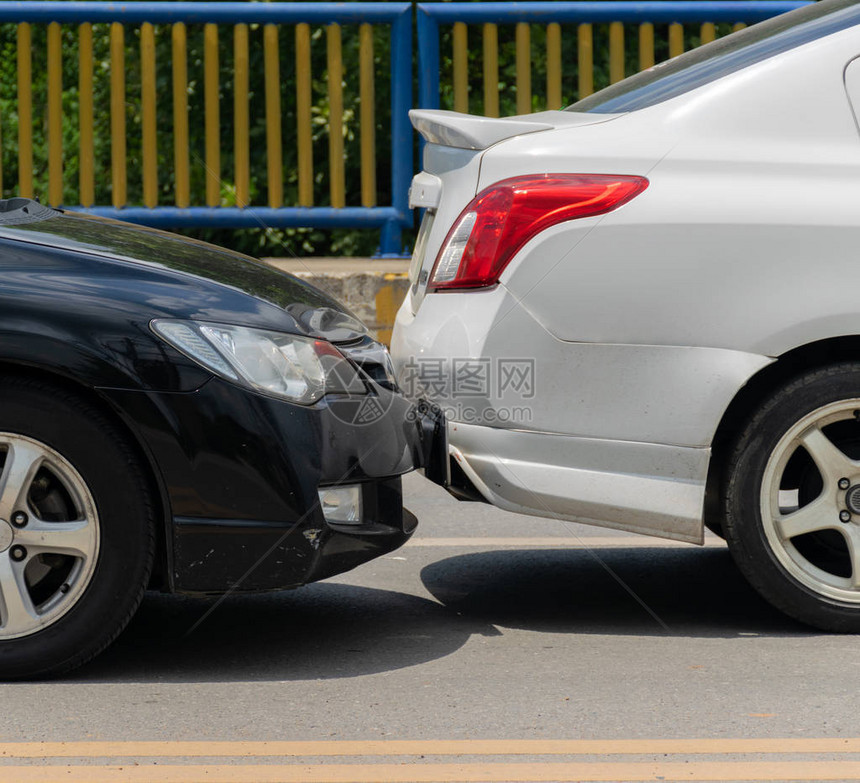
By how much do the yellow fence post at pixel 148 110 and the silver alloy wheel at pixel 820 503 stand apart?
509 cm

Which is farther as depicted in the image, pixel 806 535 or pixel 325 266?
pixel 325 266

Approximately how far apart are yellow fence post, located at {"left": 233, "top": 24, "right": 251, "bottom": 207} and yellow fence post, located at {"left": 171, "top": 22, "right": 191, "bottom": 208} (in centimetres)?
28

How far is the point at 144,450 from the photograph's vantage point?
11.8 feet

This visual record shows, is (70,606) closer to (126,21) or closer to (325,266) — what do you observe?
(325,266)

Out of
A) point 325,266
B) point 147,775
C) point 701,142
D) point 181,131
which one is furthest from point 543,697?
point 181,131

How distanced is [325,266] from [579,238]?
4155 millimetres

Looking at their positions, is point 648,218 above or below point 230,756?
above

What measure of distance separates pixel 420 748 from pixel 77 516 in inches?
41.6

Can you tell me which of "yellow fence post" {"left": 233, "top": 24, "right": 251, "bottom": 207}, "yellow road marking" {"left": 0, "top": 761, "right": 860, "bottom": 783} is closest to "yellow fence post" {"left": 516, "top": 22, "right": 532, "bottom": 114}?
"yellow fence post" {"left": 233, "top": 24, "right": 251, "bottom": 207}

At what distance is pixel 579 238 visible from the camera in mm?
Result: 3883

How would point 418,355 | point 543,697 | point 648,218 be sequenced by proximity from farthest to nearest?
point 418,355 → point 648,218 → point 543,697

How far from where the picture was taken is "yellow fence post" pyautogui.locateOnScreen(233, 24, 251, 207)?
812cm

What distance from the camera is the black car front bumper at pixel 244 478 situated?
3.57 m

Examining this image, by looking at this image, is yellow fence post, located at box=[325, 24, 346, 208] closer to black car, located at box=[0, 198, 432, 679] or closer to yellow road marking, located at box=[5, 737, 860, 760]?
black car, located at box=[0, 198, 432, 679]
